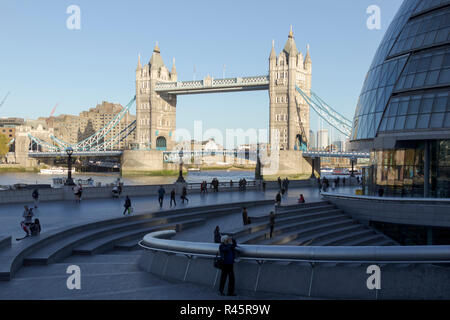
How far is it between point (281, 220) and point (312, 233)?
1.25 m

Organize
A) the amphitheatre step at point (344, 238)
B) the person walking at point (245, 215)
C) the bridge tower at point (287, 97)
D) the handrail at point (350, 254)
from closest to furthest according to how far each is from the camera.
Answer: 1. the handrail at point (350, 254)
2. the person walking at point (245, 215)
3. the amphitheatre step at point (344, 238)
4. the bridge tower at point (287, 97)

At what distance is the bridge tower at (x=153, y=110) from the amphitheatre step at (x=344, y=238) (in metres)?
93.6

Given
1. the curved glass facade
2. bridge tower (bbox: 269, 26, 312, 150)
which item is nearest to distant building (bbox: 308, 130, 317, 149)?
bridge tower (bbox: 269, 26, 312, 150)

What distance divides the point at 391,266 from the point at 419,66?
19087mm

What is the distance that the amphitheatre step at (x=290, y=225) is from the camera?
1513 centimetres

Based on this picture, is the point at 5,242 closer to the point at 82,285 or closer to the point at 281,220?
the point at 82,285

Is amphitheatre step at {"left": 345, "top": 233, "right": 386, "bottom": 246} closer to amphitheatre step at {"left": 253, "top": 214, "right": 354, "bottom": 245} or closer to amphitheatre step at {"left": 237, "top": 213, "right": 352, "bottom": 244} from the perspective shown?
amphitheatre step at {"left": 253, "top": 214, "right": 354, "bottom": 245}

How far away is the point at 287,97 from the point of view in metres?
94.9

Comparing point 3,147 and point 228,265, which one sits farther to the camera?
point 3,147

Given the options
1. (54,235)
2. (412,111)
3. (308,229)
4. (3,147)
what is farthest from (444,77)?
(3,147)

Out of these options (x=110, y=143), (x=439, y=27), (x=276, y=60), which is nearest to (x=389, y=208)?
(x=439, y=27)

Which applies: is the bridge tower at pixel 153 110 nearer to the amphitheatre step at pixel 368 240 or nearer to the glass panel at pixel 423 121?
the glass panel at pixel 423 121

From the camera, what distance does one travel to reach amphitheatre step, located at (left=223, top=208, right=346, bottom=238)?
15281 mm

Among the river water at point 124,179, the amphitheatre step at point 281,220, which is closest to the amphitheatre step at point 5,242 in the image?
the amphitheatre step at point 281,220
